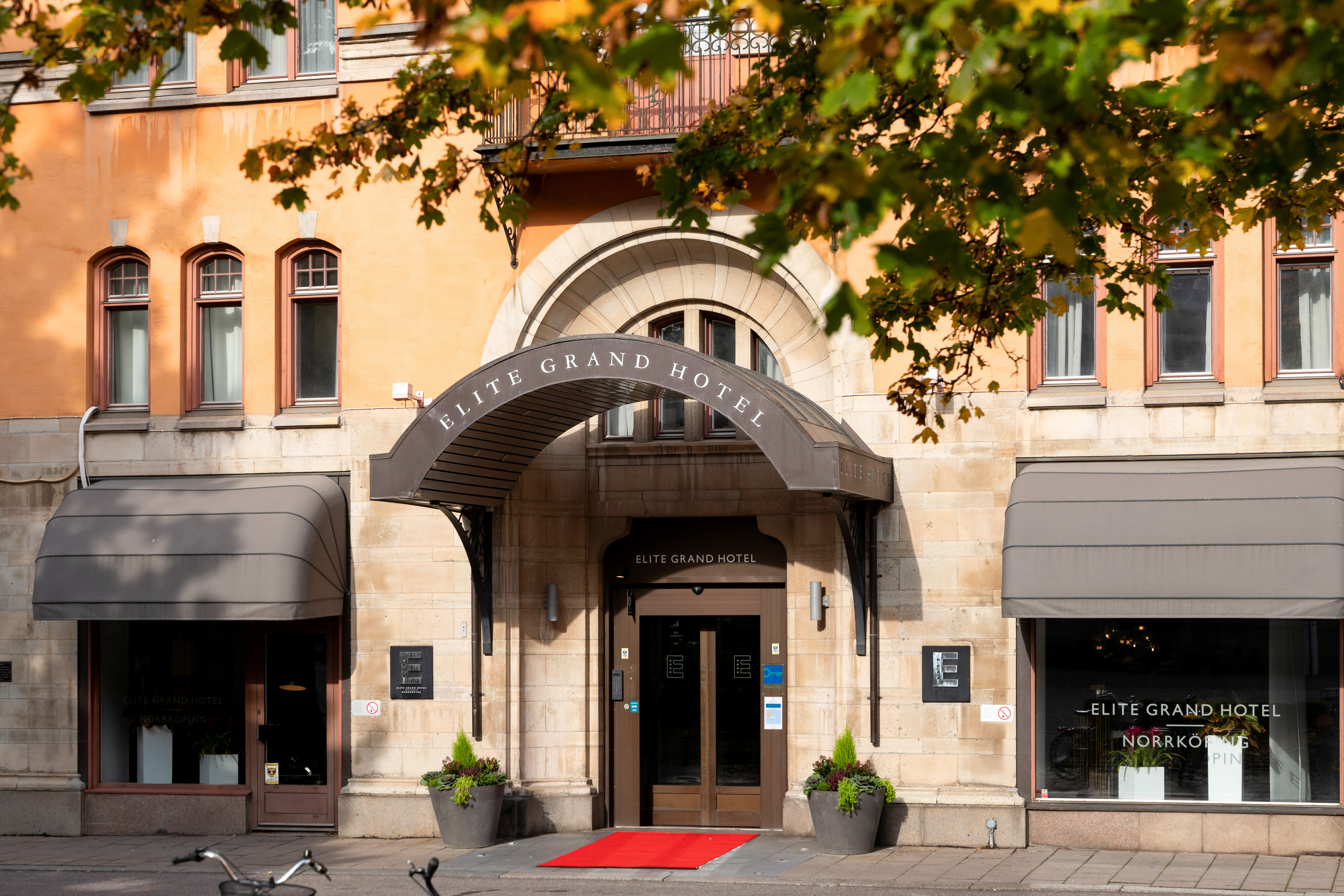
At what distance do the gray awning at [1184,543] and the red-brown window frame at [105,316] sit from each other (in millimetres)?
10474

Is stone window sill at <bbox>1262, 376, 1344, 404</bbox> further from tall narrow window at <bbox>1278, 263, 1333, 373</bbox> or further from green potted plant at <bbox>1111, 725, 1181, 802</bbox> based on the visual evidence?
green potted plant at <bbox>1111, 725, 1181, 802</bbox>

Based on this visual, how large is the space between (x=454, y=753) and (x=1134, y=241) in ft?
29.7

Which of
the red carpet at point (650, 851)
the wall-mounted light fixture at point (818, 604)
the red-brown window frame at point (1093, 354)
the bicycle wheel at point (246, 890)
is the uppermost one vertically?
the red-brown window frame at point (1093, 354)

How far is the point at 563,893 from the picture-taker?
13.2 metres

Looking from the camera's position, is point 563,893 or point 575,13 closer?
point 575,13

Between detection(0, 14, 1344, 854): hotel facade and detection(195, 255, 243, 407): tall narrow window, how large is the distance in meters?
0.05

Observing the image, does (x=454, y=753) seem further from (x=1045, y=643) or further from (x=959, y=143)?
(x=959, y=143)

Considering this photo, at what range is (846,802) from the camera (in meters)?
14.4

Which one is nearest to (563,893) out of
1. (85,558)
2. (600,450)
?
(600,450)

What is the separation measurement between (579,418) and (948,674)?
4826mm

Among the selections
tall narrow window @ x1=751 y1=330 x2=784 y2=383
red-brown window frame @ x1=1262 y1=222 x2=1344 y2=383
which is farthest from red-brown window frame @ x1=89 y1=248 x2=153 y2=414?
red-brown window frame @ x1=1262 y1=222 x2=1344 y2=383

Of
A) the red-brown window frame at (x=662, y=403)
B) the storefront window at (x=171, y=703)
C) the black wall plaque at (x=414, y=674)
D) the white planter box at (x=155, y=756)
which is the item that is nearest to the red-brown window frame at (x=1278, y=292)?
the red-brown window frame at (x=662, y=403)

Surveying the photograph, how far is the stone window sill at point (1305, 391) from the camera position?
14.4 m

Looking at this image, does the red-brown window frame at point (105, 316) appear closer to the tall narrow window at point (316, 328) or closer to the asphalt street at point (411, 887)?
the tall narrow window at point (316, 328)
